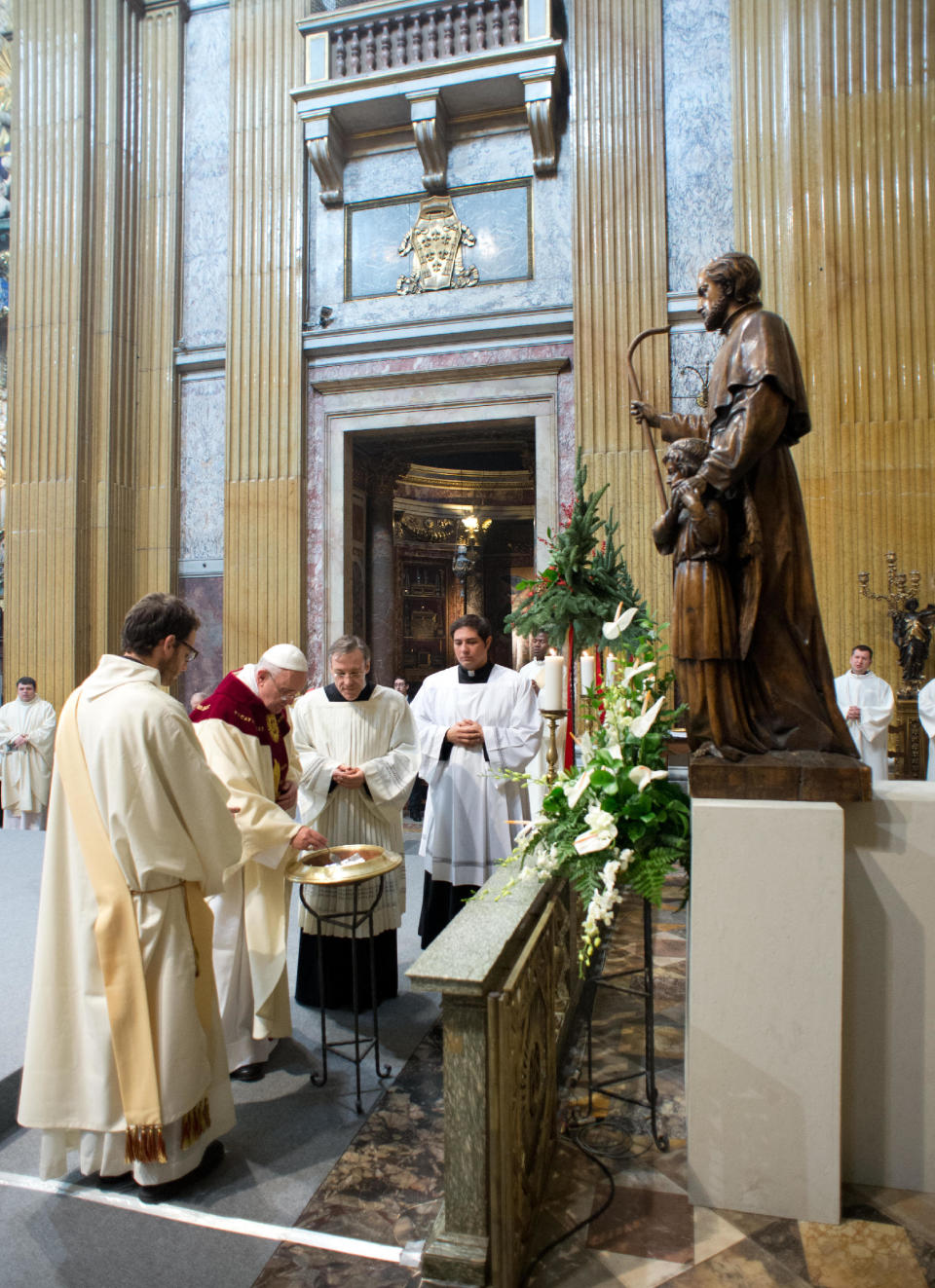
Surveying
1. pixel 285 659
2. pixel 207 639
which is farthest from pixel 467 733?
pixel 207 639

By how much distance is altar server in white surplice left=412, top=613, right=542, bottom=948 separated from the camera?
4434 millimetres

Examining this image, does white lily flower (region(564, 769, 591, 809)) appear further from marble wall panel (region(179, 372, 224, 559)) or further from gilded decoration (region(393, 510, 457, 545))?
gilded decoration (region(393, 510, 457, 545))

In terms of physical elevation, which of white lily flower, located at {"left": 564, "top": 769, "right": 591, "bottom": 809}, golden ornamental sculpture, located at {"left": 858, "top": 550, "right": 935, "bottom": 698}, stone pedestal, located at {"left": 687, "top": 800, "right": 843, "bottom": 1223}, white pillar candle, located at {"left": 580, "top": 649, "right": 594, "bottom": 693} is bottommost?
stone pedestal, located at {"left": 687, "top": 800, "right": 843, "bottom": 1223}

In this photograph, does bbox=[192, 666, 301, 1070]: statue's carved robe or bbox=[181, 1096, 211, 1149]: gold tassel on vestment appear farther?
bbox=[192, 666, 301, 1070]: statue's carved robe

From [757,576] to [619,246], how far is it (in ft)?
20.5

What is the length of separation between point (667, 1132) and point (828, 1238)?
626mm

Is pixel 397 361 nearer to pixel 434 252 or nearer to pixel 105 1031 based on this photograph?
pixel 434 252

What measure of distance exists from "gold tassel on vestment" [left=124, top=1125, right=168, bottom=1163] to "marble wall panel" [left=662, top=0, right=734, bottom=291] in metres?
7.52

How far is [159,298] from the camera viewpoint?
906cm

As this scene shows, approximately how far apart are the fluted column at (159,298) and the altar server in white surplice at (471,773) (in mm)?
5372

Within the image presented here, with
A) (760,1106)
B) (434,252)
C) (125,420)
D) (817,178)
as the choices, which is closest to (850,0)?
(817,178)

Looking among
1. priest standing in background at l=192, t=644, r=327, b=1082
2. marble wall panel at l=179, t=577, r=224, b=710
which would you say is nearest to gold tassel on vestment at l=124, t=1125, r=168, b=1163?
priest standing in background at l=192, t=644, r=327, b=1082

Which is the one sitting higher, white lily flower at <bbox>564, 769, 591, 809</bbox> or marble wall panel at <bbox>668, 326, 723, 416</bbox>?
marble wall panel at <bbox>668, 326, 723, 416</bbox>

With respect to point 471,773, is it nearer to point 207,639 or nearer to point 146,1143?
point 146,1143
